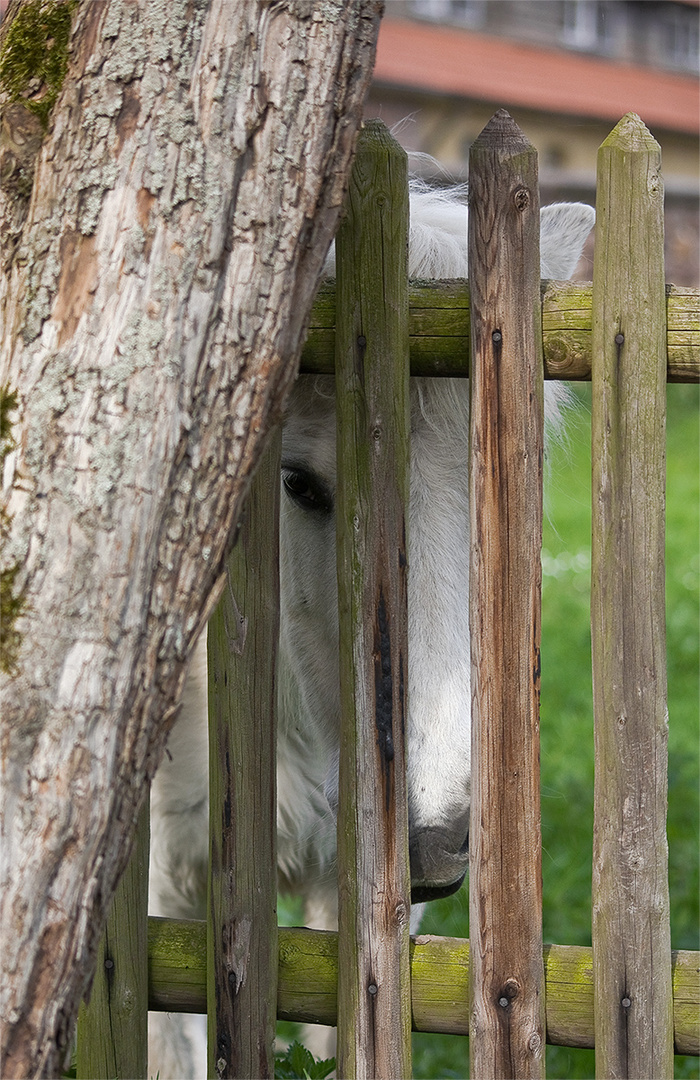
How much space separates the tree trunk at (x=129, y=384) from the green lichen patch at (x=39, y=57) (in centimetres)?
5

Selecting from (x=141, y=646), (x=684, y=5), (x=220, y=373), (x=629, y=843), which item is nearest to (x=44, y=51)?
(x=220, y=373)

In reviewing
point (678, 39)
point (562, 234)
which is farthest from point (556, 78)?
point (562, 234)

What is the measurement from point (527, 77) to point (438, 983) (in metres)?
17.1

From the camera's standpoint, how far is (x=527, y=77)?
16.4 meters

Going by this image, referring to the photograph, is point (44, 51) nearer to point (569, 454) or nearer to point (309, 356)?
point (309, 356)

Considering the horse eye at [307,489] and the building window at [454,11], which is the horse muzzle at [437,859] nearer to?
the horse eye at [307,489]

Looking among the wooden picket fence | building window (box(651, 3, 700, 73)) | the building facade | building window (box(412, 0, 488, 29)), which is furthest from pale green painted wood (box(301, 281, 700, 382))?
building window (box(651, 3, 700, 73))

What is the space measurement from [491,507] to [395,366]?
309 millimetres

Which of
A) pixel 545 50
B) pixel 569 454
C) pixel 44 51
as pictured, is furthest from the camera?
pixel 545 50

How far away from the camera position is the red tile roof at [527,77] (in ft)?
49.5

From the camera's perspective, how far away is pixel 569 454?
2533 millimetres

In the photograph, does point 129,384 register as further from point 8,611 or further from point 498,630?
point 498,630

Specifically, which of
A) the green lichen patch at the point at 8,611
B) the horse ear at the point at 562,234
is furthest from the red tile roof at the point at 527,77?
the green lichen patch at the point at 8,611

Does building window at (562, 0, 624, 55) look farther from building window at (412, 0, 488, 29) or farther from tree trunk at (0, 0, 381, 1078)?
tree trunk at (0, 0, 381, 1078)
